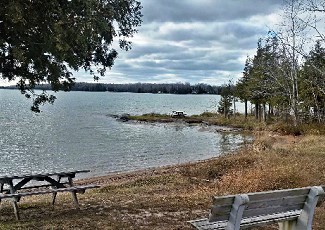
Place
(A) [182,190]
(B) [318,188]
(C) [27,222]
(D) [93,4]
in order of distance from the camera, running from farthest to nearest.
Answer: (A) [182,190] < (C) [27,222] < (D) [93,4] < (B) [318,188]

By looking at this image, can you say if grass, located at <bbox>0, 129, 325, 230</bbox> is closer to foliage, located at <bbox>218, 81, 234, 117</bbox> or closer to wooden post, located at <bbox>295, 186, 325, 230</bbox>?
wooden post, located at <bbox>295, 186, 325, 230</bbox>

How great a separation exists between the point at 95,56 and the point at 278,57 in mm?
32599

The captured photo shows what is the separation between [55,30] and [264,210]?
380 centimetres

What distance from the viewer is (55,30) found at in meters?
5.98

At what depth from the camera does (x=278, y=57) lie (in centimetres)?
3781

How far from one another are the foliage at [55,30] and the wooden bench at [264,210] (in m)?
3.18

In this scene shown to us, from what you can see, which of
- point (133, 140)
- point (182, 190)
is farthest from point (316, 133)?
point (182, 190)

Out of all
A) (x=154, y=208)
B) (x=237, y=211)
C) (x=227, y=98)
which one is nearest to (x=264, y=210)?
(x=237, y=211)

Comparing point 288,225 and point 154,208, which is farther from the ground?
point 288,225

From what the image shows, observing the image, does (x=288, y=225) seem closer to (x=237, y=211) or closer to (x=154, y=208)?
(x=237, y=211)

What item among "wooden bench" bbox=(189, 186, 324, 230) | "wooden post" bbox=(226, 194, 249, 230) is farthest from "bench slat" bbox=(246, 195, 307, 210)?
"wooden post" bbox=(226, 194, 249, 230)

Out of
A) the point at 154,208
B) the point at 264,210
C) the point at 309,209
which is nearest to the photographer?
the point at 264,210

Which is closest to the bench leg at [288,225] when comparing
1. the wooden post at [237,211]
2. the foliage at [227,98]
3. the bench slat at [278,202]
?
the bench slat at [278,202]

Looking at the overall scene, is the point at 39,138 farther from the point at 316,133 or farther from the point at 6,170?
A: the point at 316,133
